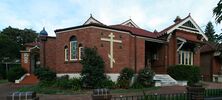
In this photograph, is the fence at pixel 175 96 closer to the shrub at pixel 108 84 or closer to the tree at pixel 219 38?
the tree at pixel 219 38

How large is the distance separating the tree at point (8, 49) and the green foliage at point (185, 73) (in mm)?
34881

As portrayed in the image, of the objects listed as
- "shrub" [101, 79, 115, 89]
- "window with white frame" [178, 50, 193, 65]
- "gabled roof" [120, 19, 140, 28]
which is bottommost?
"shrub" [101, 79, 115, 89]

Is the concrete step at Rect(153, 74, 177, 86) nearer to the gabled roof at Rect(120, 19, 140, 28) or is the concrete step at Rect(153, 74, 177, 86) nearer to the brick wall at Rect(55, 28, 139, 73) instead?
the brick wall at Rect(55, 28, 139, 73)

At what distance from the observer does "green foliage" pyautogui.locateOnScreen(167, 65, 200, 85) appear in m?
26.9

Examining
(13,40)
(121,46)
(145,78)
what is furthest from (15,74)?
(13,40)

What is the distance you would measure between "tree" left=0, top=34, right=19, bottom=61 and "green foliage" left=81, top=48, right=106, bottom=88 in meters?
36.1

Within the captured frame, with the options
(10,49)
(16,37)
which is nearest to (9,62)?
(10,49)

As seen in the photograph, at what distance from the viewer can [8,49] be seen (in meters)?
54.7

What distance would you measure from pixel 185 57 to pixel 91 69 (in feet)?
42.4

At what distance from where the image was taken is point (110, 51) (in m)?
22.4

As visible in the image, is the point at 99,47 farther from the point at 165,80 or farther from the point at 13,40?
the point at 13,40

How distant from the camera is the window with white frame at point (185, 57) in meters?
29.2

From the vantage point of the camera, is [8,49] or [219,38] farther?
[8,49]

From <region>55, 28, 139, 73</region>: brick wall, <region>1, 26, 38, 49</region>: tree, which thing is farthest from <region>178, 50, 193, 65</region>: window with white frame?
<region>1, 26, 38, 49</region>: tree
